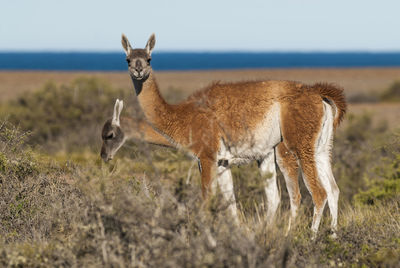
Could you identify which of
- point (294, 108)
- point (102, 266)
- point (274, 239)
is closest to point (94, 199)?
point (102, 266)

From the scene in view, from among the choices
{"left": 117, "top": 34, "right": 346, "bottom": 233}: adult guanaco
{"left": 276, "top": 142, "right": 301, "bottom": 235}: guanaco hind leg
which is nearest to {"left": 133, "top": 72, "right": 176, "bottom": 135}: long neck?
{"left": 117, "top": 34, "right": 346, "bottom": 233}: adult guanaco

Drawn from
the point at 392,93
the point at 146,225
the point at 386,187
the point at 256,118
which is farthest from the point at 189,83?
the point at 146,225

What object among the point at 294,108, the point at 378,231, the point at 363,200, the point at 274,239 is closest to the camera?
the point at 274,239

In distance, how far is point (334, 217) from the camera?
7285 mm

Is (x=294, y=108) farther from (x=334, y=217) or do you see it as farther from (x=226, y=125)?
(x=334, y=217)

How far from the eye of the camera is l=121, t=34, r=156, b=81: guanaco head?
701 cm

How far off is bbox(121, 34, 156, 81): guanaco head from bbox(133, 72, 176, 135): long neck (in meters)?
0.11

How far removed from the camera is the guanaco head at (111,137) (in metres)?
6.73

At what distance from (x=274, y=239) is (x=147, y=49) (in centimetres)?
307
